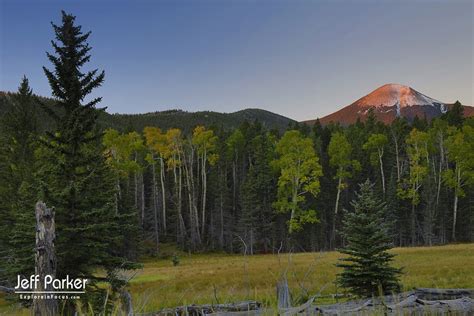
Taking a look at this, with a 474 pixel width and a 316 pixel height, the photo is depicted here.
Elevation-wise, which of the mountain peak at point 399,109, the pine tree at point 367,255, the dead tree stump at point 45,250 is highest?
the mountain peak at point 399,109

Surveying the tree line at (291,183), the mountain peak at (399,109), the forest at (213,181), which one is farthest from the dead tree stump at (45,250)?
the mountain peak at (399,109)

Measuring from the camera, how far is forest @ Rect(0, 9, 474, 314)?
42.7ft

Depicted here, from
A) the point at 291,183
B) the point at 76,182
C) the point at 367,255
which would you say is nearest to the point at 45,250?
the point at 76,182

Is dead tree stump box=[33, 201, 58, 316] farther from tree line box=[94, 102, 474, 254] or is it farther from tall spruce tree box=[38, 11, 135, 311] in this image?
tree line box=[94, 102, 474, 254]

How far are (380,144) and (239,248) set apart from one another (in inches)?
789

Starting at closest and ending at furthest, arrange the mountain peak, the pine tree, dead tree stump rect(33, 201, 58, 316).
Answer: dead tree stump rect(33, 201, 58, 316), the pine tree, the mountain peak

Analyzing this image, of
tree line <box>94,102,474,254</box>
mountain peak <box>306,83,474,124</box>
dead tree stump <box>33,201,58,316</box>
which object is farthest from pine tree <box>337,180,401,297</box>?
mountain peak <box>306,83,474,124</box>

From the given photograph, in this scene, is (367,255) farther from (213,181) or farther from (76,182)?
(213,181)

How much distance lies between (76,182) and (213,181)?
133 ft

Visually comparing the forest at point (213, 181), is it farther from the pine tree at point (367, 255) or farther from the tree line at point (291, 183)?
the pine tree at point (367, 255)

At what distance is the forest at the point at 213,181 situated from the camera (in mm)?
13008

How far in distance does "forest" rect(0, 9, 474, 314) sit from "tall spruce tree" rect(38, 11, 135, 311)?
0.12 ft

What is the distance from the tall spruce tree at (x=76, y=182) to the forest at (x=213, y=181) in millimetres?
37

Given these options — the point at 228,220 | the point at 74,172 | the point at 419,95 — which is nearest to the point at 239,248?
the point at 228,220
